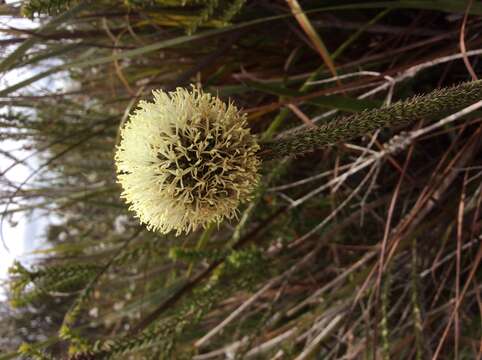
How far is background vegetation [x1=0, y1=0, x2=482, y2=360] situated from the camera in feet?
2.16

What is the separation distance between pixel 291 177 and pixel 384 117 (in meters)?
0.65

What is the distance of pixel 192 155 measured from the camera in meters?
0.37

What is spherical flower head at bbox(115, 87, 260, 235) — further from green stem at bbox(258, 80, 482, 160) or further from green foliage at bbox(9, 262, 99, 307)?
green foliage at bbox(9, 262, 99, 307)

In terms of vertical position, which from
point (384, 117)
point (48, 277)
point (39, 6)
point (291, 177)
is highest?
point (39, 6)

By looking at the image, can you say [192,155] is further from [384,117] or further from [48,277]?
[48,277]

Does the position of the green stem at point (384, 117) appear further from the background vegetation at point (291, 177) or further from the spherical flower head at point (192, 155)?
the background vegetation at point (291, 177)

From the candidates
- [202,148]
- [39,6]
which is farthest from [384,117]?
[39,6]

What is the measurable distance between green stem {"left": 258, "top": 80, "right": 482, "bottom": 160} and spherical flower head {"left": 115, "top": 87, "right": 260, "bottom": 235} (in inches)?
1.2

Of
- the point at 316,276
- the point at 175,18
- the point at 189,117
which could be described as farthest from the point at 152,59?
the point at 189,117

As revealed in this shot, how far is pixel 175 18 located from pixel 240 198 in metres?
0.46

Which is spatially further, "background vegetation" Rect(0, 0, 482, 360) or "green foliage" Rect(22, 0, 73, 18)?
"background vegetation" Rect(0, 0, 482, 360)

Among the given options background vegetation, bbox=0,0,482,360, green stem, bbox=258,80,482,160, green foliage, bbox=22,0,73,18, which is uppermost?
green foliage, bbox=22,0,73,18

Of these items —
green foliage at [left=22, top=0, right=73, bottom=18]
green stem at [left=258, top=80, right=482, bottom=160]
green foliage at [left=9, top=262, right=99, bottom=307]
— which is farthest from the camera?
green foliage at [left=9, top=262, right=99, bottom=307]

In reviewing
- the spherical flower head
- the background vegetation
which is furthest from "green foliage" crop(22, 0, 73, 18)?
the spherical flower head
